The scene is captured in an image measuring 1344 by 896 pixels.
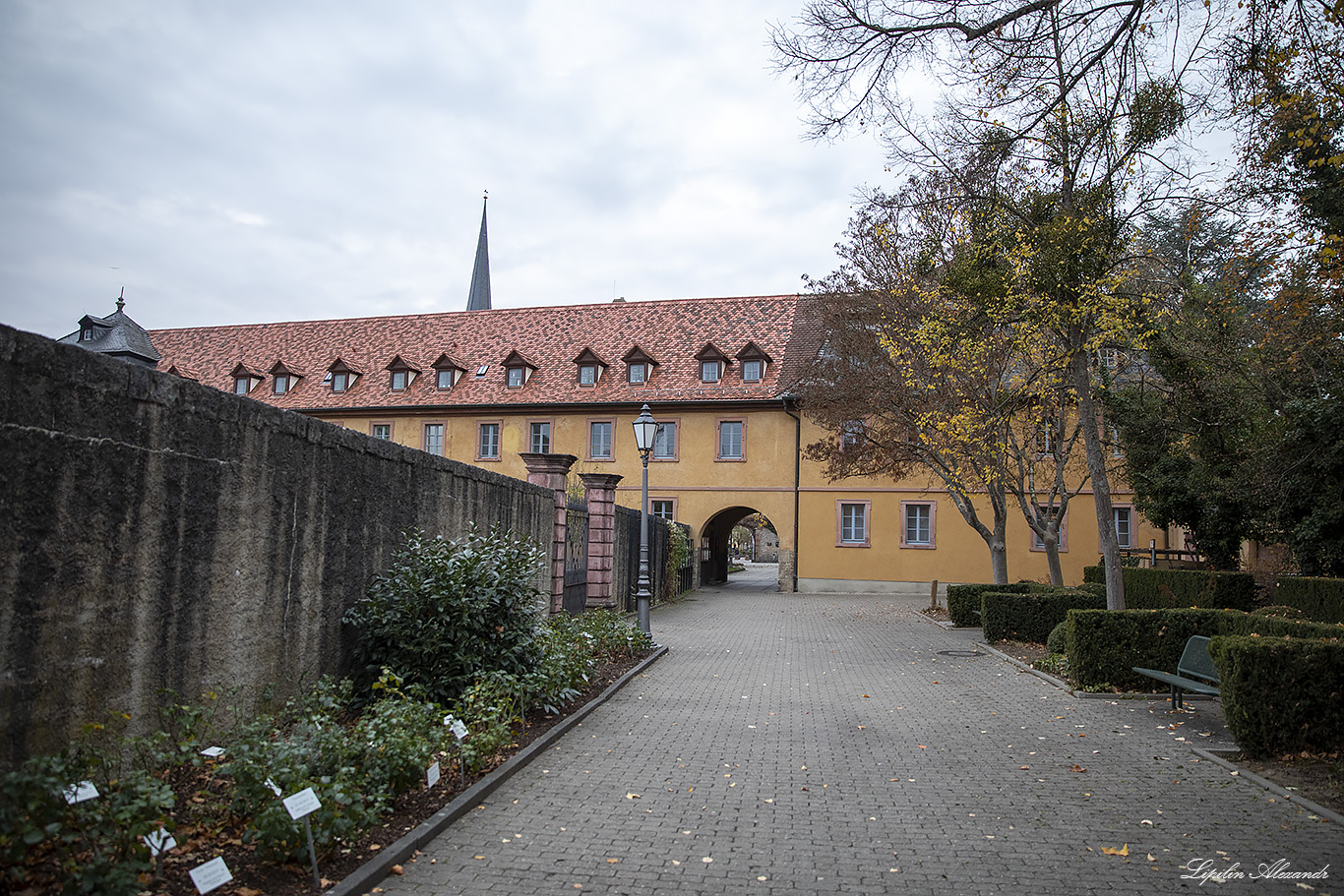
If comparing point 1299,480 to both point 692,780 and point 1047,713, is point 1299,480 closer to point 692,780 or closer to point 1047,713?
point 1047,713

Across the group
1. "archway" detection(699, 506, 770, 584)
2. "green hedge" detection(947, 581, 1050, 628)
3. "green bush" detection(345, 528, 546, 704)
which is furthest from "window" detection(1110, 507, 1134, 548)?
"green bush" detection(345, 528, 546, 704)

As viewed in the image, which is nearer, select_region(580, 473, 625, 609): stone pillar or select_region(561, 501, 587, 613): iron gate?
select_region(561, 501, 587, 613): iron gate

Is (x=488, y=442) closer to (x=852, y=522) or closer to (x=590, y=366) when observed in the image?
(x=590, y=366)

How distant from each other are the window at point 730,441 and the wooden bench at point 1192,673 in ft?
71.5

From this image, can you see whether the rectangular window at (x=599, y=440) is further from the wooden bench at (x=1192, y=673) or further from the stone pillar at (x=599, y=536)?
the wooden bench at (x=1192, y=673)

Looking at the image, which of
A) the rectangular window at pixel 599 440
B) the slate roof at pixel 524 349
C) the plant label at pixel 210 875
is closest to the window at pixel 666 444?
the slate roof at pixel 524 349

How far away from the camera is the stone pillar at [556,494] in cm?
1419

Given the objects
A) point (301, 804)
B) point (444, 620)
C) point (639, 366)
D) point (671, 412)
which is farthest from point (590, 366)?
point (301, 804)

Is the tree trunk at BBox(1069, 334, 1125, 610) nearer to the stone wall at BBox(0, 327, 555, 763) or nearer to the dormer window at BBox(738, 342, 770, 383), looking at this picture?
the stone wall at BBox(0, 327, 555, 763)

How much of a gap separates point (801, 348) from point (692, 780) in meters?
26.7

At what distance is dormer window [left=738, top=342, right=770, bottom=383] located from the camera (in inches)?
1236

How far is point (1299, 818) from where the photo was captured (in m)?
5.45

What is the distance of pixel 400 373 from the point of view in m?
35.4

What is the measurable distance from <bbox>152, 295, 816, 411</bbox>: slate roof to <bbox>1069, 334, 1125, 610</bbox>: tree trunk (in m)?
→ 17.1
